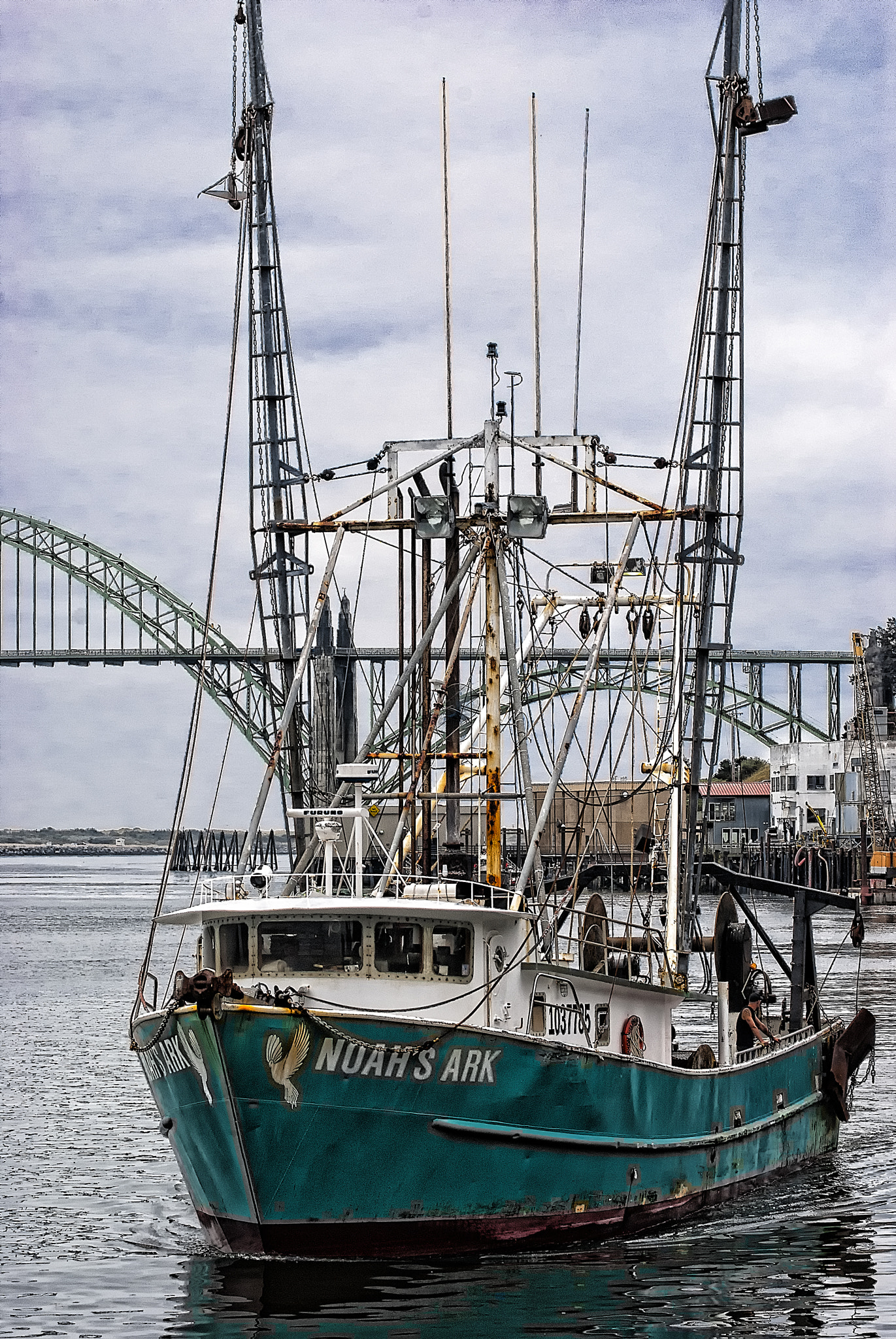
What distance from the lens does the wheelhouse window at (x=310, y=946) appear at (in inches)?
747

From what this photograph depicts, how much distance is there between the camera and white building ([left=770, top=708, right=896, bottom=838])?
12300 centimetres

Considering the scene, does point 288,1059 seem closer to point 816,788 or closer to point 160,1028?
point 160,1028

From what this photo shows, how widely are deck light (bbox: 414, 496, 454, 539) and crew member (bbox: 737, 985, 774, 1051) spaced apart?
8280 mm

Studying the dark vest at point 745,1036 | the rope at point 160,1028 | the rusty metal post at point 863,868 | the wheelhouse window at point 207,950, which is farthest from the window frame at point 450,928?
the rusty metal post at point 863,868

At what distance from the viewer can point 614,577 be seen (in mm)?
22453

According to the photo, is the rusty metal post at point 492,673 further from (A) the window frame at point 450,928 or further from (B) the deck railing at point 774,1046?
(B) the deck railing at point 774,1046

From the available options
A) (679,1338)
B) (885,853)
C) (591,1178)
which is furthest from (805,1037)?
(885,853)

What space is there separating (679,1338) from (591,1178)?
267 centimetres

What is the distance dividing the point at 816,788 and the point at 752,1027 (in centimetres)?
10880

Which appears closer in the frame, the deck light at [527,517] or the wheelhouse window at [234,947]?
the wheelhouse window at [234,947]

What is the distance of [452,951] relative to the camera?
19062mm

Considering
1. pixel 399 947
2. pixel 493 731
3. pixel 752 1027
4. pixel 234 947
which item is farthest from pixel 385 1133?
pixel 752 1027

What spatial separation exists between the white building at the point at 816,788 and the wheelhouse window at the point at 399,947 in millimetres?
102934

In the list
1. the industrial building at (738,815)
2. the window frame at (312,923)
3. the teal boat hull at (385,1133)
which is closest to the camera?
the teal boat hull at (385,1133)
